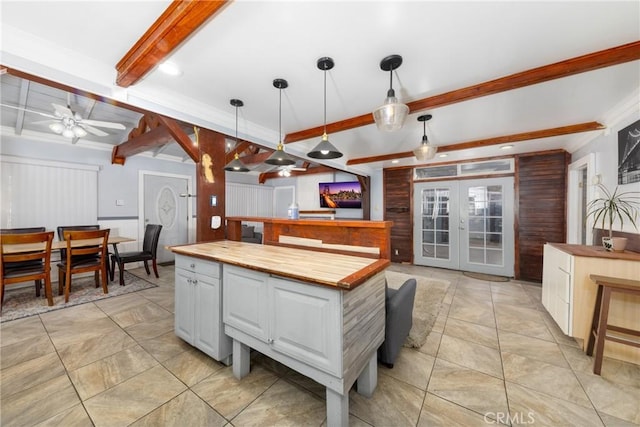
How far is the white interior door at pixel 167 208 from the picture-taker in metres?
5.10

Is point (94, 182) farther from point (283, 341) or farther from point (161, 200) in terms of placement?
point (283, 341)

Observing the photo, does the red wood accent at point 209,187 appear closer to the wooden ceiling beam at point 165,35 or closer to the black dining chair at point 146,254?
the wooden ceiling beam at point 165,35

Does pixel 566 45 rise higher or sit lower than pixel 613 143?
higher

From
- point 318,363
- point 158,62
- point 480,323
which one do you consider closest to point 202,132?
point 158,62

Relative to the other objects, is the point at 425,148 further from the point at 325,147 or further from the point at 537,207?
the point at 537,207

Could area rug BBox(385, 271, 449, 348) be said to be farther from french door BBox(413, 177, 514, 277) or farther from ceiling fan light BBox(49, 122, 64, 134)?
ceiling fan light BBox(49, 122, 64, 134)

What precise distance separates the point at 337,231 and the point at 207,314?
126 cm

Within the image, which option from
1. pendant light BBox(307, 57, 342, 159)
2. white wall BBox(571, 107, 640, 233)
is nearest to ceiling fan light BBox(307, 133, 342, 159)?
pendant light BBox(307, 57, 342, 159)

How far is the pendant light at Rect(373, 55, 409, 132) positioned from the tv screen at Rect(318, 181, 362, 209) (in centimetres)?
414

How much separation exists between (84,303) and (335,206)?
4938mm

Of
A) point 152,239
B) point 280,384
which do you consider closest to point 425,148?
point 280,384

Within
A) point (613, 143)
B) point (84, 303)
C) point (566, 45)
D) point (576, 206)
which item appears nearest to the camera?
point (566, 45)

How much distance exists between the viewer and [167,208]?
5379 millimetres

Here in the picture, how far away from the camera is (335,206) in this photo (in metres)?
6.36
